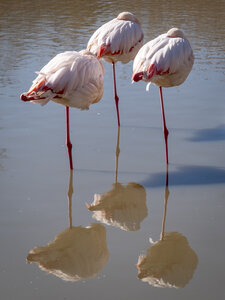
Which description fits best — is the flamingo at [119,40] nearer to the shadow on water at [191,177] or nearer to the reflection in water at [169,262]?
the shadow on water at [191,177]

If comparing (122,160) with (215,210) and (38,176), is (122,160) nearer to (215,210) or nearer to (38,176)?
(38,176)

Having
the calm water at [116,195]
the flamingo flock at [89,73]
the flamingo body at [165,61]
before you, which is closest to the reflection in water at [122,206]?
the calm water at [116,195]

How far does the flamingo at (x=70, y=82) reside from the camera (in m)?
3.88

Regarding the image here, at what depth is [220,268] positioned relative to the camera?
286cm

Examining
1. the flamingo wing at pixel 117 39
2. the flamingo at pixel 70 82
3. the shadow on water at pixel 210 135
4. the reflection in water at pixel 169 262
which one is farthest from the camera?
the flamingo wing at pixel 117 39

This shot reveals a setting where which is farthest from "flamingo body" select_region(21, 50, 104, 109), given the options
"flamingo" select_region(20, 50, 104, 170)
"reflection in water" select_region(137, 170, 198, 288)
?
"reflection in water" select_region(137, 170, 198, 288)

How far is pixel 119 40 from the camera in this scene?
16.8 ft

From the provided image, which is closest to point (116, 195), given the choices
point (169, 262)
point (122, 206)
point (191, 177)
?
point (122, 206)

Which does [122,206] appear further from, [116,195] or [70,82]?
[70,82]

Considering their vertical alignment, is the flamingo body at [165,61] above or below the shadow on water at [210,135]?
above

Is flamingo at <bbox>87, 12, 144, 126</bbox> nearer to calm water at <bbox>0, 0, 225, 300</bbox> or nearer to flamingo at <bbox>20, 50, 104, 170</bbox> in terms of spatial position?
calm water at <bbox>0, 0, 225, 300</bbox>

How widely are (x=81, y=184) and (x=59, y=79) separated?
2.73 ft

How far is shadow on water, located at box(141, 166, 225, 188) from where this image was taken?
404 centimetres

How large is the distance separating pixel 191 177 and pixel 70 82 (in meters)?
1.22
